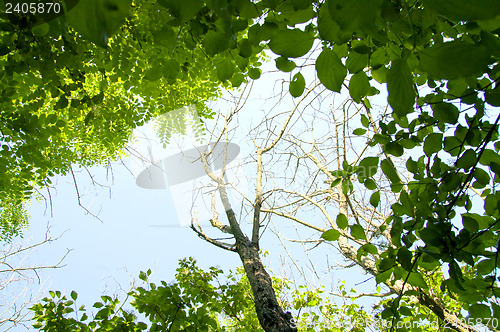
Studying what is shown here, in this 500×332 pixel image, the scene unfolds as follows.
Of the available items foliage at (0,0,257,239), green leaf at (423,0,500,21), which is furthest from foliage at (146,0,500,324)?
foliage at (0,0,257,239)

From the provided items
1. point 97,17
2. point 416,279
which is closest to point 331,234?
point 416,279

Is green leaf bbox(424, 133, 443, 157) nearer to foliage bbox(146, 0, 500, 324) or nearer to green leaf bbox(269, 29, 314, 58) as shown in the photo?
foliage bbox(146, 0, 500, 324)

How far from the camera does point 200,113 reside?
4.05 m

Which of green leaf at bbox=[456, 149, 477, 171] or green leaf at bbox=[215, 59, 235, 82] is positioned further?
green leaf at bbox=[456, 149, 477, 171]

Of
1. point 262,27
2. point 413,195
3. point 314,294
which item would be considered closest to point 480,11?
point 262,27

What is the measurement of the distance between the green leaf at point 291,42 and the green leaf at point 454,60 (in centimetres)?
19

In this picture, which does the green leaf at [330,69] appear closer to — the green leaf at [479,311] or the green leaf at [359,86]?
the green leaf at [359,86]

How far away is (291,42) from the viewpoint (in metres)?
0.53

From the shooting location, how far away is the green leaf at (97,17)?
10.7 inches

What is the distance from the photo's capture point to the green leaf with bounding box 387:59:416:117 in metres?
0.42

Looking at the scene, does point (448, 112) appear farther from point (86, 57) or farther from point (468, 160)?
point (86, 57)

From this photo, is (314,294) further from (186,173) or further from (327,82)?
(327,82)

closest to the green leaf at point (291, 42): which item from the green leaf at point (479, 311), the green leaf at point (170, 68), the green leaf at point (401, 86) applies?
the green leaf at point (401, 86)

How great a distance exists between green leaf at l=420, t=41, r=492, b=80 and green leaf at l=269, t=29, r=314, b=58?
194 mm
